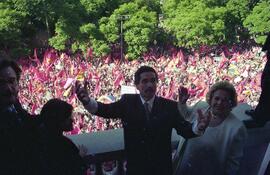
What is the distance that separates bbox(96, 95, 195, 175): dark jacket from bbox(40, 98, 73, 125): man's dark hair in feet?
1.70

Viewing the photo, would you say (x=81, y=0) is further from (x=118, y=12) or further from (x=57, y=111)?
(x=57, y=111)

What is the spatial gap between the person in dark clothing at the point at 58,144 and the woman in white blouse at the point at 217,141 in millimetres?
774

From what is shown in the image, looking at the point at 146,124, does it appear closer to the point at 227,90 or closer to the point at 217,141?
the point at 217,141

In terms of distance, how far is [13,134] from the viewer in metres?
2.05

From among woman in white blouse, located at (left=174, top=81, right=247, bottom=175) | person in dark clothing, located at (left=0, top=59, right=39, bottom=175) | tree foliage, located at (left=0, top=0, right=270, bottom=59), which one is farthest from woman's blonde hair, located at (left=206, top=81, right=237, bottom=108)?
tree foliage, located at (left=0, top=0, right=270, bottom=59)

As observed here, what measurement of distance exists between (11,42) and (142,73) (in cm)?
2719

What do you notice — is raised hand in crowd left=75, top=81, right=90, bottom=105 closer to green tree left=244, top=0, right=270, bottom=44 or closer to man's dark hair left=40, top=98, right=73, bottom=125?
man's dark hair left=40, top=98, right=73, bottom=125

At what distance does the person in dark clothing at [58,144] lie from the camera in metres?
2.16

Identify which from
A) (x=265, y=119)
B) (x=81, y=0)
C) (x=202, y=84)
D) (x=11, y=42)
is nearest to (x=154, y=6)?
(x=81, y=0)

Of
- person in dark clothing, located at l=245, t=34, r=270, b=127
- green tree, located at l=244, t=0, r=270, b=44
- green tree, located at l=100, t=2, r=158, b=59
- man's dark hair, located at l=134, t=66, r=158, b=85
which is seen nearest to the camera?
man's dark hair, located at l=134, t=66, r=158, b=85

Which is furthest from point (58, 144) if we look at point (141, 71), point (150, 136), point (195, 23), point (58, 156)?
point (195, 23)

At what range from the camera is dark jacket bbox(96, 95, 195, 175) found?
2.62 m

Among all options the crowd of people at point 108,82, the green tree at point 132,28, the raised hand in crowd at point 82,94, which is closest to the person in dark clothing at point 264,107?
the raised hand in crowd at point 82,94

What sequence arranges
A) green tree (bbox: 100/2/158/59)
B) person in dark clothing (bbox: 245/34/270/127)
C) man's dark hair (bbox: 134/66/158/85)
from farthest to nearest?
green tree (bbox: 100/2/158/59)
person in dark clothing (bbox: 245/34/270/127)
man's dark hair (bbox: 134/66/158/85)
